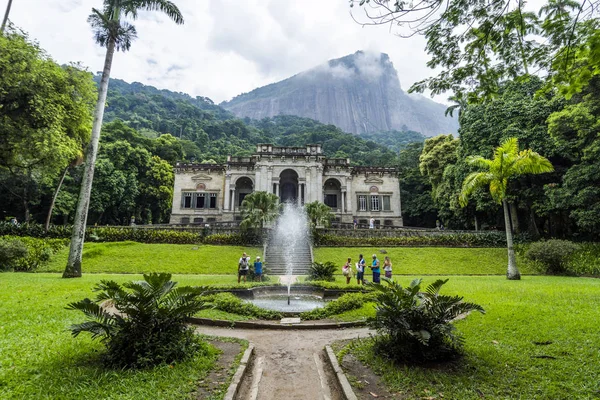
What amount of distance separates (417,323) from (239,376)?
8.39 ft

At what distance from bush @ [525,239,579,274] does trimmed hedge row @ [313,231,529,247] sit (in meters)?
6.38

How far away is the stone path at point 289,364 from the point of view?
4.02m

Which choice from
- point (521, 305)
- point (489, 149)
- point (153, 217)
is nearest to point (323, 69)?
point (153, 217)

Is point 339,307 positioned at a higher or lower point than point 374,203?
lower

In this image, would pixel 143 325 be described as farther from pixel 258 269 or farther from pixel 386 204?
pixel 386 204

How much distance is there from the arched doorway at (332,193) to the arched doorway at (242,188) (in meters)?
8.96

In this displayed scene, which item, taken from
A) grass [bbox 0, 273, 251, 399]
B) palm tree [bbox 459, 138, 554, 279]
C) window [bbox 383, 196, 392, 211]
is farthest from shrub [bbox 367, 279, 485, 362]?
window [bbox 383, 196, 392, 211]

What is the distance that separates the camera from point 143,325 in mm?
4320

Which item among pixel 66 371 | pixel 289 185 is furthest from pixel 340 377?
pixel 289 185

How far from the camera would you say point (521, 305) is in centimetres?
779

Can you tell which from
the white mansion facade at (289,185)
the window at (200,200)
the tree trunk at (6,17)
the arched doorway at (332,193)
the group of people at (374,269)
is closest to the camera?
the group of people at (374,269)

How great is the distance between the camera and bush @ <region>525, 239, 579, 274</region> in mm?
15555

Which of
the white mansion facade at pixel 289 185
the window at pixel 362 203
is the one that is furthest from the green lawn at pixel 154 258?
the window at pixel 362 203

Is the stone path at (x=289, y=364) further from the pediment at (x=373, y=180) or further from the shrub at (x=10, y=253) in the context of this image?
the pediment at (x=373, y=180)
